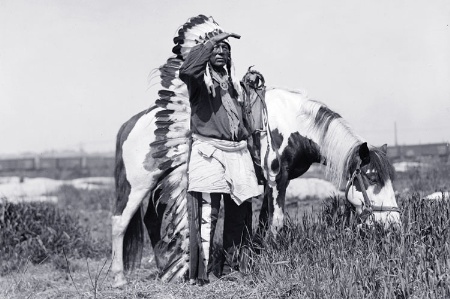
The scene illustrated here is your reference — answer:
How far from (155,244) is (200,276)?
5.60 ft

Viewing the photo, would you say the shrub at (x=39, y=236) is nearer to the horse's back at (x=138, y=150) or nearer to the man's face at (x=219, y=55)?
the horse's back at (x=138, y=150)

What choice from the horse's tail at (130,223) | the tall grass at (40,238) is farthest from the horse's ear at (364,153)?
the tall grass at (40,238)

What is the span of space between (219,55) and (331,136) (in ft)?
4.80

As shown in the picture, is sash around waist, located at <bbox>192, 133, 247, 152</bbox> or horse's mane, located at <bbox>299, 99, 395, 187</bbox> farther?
horse's mane, located at <bbox>299, 99, 395, 187</bbox>

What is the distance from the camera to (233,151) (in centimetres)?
514

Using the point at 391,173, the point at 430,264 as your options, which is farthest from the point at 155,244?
the point at 430,264

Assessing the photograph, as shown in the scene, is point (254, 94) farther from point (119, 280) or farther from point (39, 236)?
point (39, 236)

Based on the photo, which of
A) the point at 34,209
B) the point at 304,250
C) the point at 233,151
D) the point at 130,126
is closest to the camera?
the point at 304,250

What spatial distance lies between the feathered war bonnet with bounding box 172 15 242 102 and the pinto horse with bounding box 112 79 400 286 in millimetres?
559

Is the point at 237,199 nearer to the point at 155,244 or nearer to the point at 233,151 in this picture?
the point at 233,151

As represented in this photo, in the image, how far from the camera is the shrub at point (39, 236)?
27.0 ft

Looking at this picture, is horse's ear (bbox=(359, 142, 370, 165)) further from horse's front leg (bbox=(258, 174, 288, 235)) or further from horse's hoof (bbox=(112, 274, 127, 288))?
horse's hoof (bbox=(112, 274, 127, 288))

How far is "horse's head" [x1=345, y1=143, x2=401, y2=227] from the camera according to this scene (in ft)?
16.8

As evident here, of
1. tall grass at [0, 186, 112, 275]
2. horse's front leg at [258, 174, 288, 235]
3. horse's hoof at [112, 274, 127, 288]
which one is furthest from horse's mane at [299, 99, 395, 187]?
tall grass at [0, 186, 112, 275]
